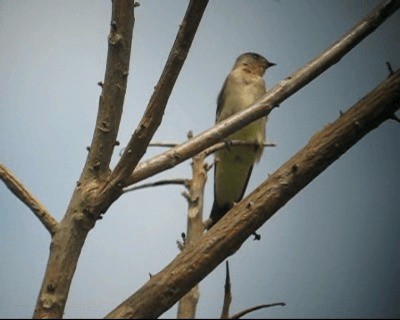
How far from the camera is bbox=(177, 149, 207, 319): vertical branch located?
7.27 ft

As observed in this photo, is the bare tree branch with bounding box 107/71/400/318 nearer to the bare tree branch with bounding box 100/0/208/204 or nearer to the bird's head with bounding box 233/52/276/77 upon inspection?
the bare tree branch with bounding box 100/0/208/204

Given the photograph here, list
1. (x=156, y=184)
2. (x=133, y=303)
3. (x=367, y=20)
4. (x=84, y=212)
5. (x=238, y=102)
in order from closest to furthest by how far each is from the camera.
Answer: (x=133, y=303) → (x=84, y=212) → (x=367, y=20) → (x=156, y=184) → (x=238, y=102)

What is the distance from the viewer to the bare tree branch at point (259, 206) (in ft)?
3.41

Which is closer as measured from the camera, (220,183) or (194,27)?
(194,27)

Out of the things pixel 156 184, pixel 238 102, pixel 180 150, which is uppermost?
pixel 238 102

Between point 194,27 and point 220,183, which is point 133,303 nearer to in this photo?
point 194,27

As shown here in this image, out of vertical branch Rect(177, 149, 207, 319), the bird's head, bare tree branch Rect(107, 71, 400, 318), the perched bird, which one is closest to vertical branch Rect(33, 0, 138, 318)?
bare tree branch Rect(107, 71, 400, 318)

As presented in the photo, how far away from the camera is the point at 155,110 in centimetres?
112

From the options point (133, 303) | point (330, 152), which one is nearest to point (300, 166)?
point (330, 152)

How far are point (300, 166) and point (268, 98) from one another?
1.01ft

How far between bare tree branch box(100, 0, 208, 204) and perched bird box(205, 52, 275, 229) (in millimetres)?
1790

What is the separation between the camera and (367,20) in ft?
4.13

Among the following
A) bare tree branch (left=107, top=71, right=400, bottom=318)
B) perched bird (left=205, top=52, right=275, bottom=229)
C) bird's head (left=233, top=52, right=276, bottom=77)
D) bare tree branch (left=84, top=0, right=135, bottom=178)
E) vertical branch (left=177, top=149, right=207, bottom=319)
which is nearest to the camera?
bare tree branch (left=107, top=71, right=400, bottom=318)

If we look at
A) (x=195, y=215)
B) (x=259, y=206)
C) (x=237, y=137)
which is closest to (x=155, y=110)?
(x=259, y=206)
